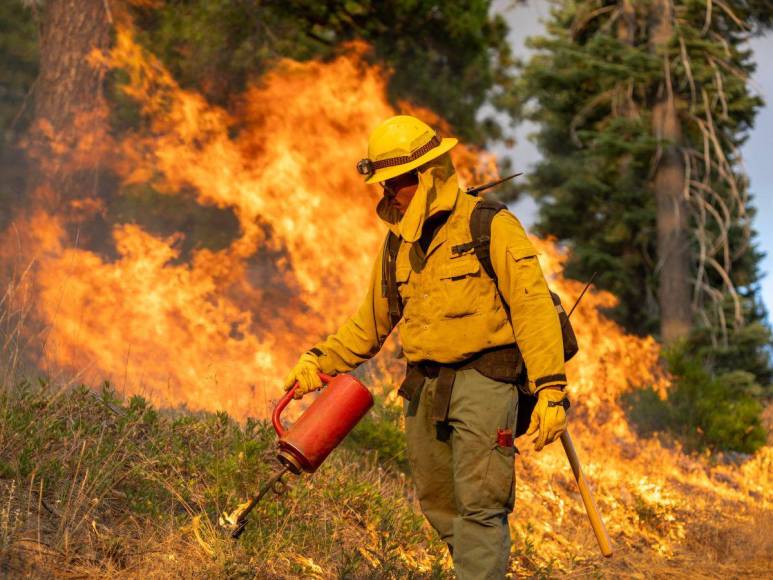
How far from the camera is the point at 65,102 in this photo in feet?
41.0

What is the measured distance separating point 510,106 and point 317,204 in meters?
6.60

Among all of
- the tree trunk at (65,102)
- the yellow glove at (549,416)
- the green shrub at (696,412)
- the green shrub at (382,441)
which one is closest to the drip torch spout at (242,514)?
the yellow glove at (549,416)

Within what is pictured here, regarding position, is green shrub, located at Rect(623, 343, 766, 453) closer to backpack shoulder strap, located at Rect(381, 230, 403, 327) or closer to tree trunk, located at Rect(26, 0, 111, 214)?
backpack shoulder strap, located at Rect(381, 230, 403, 327)

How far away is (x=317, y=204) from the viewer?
39.8 ft

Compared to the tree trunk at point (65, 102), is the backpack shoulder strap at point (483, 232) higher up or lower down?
→ higher up

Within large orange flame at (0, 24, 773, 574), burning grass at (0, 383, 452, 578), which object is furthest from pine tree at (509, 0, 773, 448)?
burning grass at (0, 383, 452, 578)

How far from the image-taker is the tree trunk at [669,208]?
1438 centimetres

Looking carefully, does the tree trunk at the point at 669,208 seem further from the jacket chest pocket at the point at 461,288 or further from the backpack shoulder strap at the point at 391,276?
the jacket chest pocket at the point at 461,288

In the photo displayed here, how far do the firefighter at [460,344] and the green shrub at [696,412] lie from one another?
7.30m

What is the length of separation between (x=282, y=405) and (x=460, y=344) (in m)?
0.86

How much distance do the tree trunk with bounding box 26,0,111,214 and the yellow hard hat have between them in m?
9.19

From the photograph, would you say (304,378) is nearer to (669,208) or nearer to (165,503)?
(165,503)

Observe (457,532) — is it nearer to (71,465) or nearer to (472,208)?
(472,208)

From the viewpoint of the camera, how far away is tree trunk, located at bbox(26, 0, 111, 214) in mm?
12445
